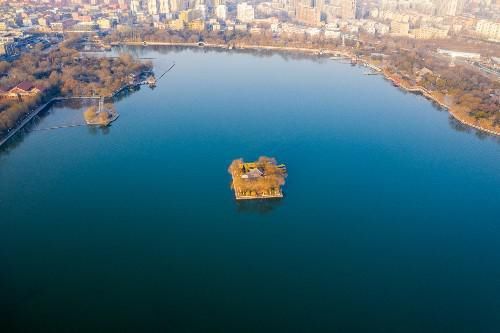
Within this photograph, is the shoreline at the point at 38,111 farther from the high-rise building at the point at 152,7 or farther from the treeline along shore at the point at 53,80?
the high-rise building at the point at 152,7

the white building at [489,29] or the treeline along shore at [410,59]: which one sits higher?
the white building at [489,29]

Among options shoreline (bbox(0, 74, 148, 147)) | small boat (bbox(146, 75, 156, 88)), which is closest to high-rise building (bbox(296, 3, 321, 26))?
small boat (bbox(146, 75, 156, 88))

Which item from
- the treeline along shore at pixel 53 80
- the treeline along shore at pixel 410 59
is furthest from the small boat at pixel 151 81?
the treeline along shore at pixel 410 59

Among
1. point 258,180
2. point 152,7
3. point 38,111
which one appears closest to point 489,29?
point 152,7

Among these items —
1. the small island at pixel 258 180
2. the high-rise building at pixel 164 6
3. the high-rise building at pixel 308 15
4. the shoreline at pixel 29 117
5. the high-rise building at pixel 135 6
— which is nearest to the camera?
the small island at pixel 258 180

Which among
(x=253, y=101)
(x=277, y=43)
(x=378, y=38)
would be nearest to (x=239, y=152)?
(x=253, y=101)

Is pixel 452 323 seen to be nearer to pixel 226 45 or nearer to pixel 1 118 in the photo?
pixel 1 118
